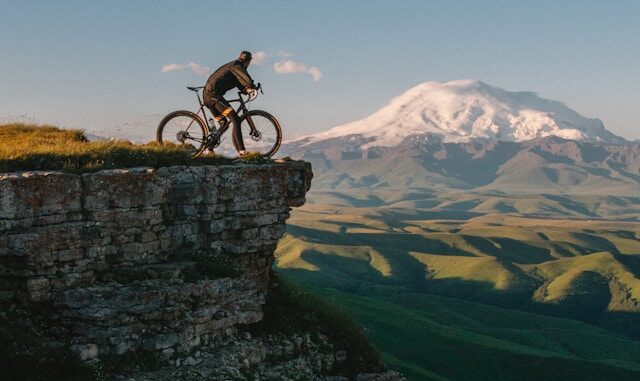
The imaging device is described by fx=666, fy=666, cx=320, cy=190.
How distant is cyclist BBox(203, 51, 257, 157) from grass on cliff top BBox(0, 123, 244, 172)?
1728 millimetres

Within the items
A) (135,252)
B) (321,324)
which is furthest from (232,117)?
(321,324)

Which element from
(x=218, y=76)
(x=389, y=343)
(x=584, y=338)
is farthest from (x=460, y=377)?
(x=218, y=76)

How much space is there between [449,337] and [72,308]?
405 ft

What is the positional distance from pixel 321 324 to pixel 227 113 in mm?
8721

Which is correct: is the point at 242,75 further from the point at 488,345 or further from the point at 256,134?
the point at 488,345

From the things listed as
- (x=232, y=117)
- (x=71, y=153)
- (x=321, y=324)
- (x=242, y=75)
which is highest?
(x=242, y=75)

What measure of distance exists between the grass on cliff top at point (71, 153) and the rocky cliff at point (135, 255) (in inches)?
43.7

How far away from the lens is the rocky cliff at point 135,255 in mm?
17734

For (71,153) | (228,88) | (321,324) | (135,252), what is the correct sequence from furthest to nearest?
(228,88)
(321,324)
(71,153)
(135,252)

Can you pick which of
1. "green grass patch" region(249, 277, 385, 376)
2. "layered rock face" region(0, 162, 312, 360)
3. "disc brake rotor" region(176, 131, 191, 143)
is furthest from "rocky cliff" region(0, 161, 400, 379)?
"disc brake rotor" region(176, 131, 191, 143)

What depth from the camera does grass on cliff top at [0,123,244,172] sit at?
65.0 feet

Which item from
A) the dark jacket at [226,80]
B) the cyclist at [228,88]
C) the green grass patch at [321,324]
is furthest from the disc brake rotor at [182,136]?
the green grass patch at [321,324]

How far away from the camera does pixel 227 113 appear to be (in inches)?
1003

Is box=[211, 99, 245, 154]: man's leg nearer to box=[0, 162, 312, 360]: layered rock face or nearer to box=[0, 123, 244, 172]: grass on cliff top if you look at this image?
box=[0, 123, 244, 172]: grass on cliff top
